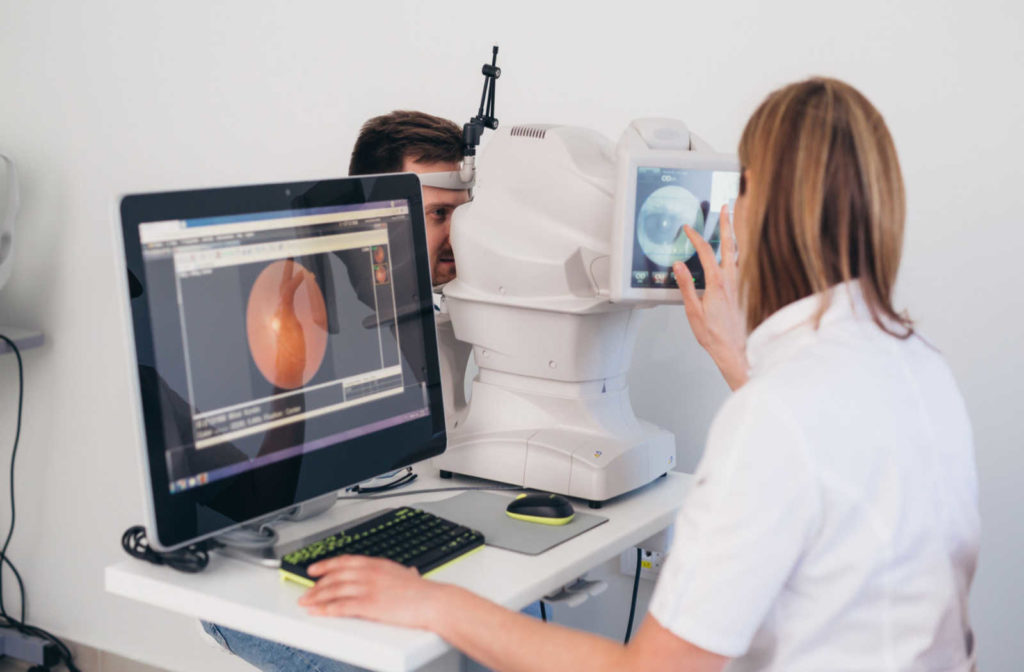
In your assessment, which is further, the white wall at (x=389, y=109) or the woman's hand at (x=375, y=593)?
the white wall at (x=389, y=109)

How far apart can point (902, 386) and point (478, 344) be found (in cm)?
70

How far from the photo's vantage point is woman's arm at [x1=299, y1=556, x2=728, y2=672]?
891 mm

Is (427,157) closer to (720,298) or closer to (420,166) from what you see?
(420,166)

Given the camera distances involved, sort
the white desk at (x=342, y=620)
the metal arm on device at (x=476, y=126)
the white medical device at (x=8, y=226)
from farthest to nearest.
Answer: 1. the white medical device at (x=8, y=226)
2. the metal arm on device at (x=476, y=126)
3. the white desk at (x=342, y=620)

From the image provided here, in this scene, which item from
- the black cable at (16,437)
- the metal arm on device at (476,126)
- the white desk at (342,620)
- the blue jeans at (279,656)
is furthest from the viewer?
the black cable at (16,437)

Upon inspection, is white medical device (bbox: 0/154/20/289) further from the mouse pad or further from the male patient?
the mouse pad

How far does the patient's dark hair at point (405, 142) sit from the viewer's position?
1.82 metres

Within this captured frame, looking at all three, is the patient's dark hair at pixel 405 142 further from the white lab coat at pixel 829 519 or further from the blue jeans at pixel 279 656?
the white lab coat at pixel 829 519

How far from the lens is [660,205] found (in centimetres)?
131

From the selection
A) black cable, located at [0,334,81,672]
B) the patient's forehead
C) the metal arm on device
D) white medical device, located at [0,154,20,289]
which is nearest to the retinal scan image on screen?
the metal arm on device

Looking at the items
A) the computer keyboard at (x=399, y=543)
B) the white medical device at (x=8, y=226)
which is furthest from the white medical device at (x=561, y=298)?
the white medical device at (x=8, y=226)

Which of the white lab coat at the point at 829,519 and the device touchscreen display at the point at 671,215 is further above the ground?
the device touchscreen display at the point at 671,215

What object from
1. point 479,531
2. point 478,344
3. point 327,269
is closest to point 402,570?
point 479,531

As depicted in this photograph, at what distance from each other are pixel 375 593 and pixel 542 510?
0.33 metres
